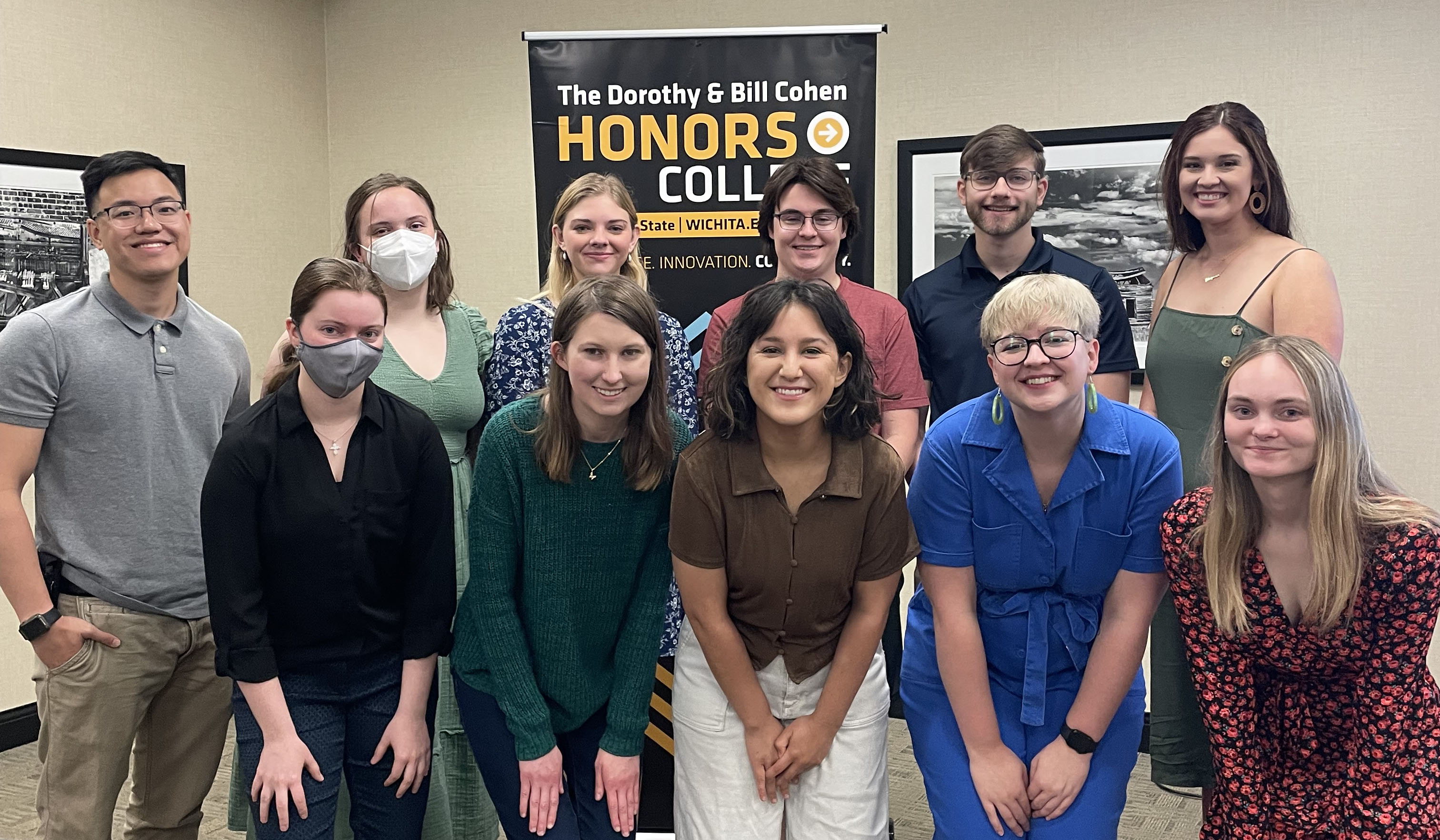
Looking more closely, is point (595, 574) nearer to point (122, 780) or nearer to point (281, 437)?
point (281, 437)

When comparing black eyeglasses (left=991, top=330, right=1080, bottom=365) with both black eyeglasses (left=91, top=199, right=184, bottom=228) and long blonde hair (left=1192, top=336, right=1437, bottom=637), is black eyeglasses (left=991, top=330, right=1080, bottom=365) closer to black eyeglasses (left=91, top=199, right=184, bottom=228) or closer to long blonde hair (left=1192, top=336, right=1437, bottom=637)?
long blonde hair (left=1192, top=336, right=1437, bottom=637)

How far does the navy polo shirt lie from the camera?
2.86 meters

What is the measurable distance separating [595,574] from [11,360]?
4.16ft

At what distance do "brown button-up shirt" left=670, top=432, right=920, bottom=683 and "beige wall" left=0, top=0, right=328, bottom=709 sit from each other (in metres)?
3.15

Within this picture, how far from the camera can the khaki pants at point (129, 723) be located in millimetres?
2332

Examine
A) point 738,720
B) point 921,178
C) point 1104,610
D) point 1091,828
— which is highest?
point 921,178

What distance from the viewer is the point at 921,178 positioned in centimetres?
434

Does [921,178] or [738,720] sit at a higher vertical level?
[921,178]

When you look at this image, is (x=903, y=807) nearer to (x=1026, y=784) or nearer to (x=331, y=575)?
(x=1026, y=784)

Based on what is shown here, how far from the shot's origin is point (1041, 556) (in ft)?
Result: 7.15

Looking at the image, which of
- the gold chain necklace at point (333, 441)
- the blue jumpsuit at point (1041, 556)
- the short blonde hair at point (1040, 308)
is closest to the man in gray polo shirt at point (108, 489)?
the gold chain necklace at point (333, 441)

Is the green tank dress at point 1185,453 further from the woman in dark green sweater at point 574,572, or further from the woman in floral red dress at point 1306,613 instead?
the woman in dark green sweater at point 574,572

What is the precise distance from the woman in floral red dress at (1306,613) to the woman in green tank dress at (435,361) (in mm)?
1565

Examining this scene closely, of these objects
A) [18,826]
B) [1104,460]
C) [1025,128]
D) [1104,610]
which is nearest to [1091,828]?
[1104,610]
